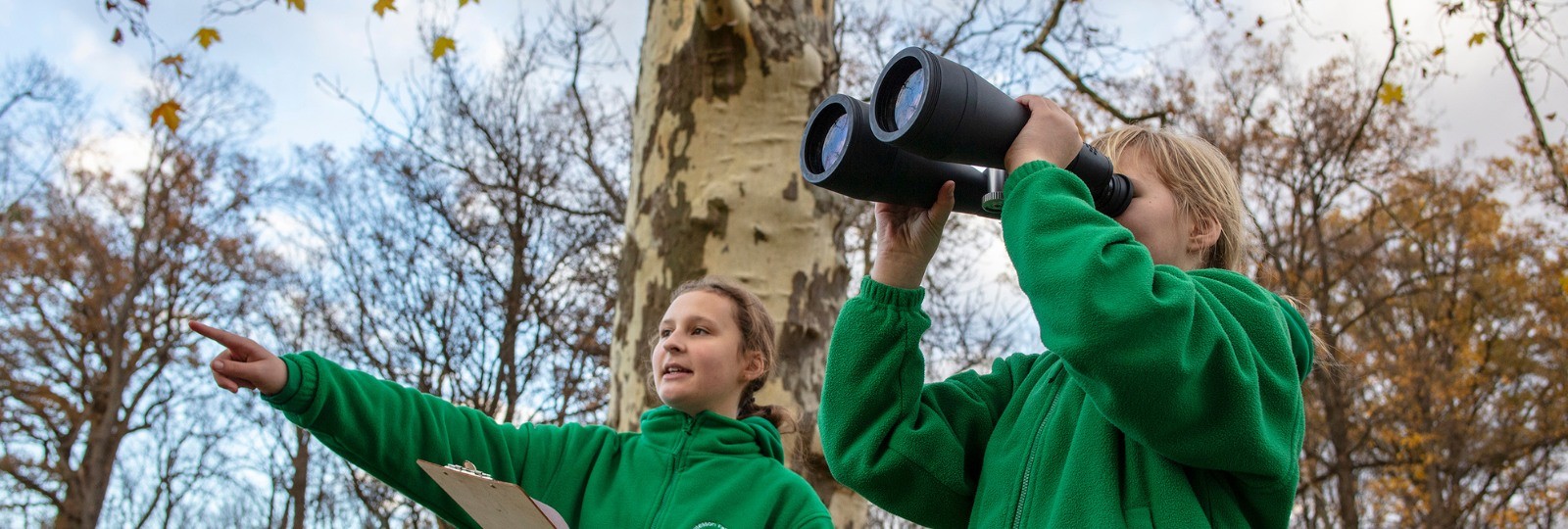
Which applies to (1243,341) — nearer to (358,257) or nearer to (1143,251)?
(1143,251)

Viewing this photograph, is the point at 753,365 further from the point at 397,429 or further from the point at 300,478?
the point at 300,478

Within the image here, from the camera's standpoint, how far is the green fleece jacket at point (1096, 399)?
4.00 ft

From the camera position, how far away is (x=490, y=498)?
1704mm

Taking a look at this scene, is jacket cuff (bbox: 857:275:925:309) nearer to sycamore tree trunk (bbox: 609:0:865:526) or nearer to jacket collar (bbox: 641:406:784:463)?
jacket collar (bbox: 641:406:784:463)

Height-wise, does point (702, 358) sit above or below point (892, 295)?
above

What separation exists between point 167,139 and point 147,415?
3637mm

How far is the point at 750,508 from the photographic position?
2113mm

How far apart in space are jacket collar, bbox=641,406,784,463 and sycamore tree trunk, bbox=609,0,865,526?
0.78 metres

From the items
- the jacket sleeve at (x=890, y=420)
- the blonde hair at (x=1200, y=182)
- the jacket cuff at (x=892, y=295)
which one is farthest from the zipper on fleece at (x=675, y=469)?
the blonde hair at (x=1200, y=182)

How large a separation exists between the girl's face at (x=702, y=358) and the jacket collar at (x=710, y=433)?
0.10 ft

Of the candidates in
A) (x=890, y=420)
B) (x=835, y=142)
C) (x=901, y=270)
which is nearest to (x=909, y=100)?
(x=835, y=142)

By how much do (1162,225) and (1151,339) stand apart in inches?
15.1

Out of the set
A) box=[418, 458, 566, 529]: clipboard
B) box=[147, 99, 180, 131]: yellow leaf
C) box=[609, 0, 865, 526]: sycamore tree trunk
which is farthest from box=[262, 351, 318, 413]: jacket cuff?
box=[147, 99, 180, 131]: yellow leaf

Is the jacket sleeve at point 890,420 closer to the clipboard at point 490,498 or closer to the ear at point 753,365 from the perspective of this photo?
the clipboard at point 490,498
